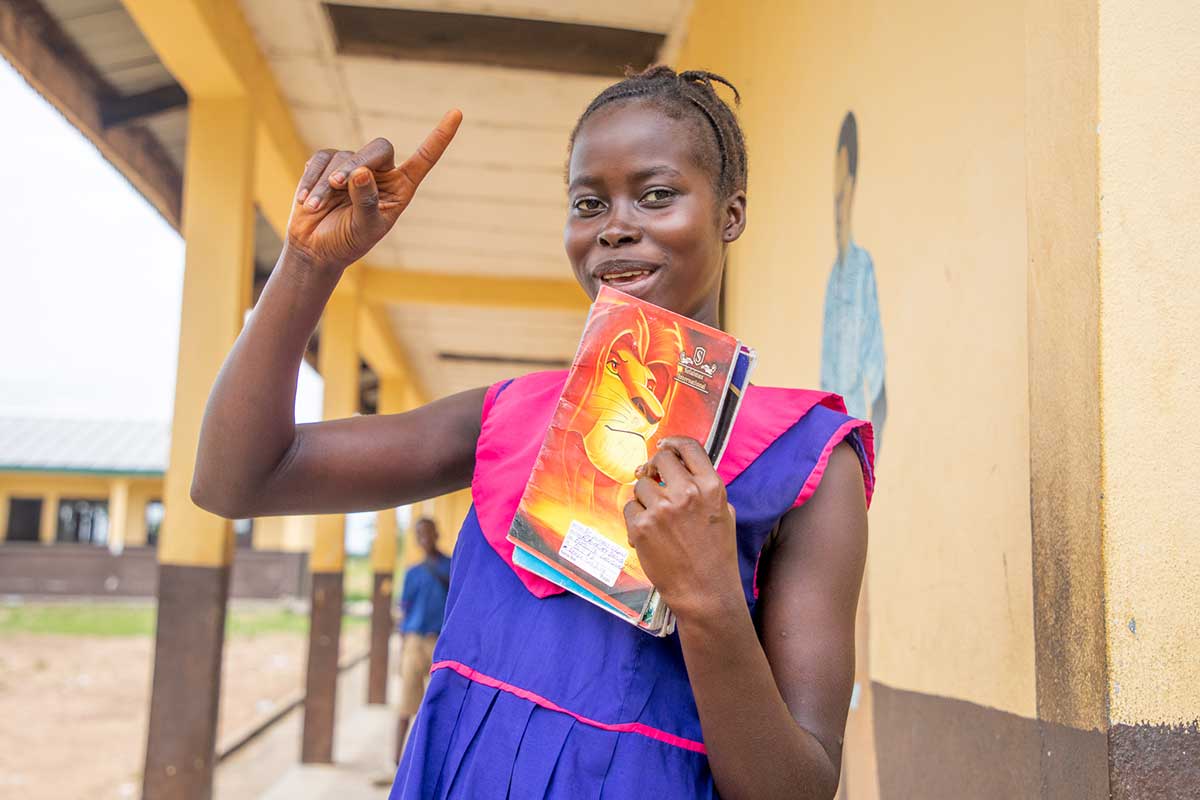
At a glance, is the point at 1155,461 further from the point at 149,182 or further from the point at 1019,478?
the point at 149,182

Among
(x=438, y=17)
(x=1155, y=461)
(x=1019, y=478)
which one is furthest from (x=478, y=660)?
(x=438, y=17)

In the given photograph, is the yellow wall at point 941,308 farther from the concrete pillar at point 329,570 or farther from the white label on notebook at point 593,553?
the concrete pillar at point 329,570

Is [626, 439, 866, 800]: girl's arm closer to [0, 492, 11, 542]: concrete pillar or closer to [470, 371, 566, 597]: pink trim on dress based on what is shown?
[470, 371, 566, 597]: pink trim on dress

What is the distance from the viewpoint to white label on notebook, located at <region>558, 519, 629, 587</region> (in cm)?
97

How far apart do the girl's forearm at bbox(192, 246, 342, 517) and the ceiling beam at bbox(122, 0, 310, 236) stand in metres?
3.42

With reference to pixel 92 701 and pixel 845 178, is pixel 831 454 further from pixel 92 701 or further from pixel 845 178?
pixel 92 701

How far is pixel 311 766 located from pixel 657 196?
803 cm

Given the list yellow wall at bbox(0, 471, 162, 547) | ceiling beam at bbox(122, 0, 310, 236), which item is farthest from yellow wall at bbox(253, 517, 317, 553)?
ceiling beam at bbox(122, 0, 310, 236)

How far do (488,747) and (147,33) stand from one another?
4.64 metres

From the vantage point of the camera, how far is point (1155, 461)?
115cm

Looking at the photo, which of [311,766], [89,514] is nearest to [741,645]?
[311,766]

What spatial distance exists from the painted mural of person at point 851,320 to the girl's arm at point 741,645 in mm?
1327

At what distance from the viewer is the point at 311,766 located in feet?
26.9

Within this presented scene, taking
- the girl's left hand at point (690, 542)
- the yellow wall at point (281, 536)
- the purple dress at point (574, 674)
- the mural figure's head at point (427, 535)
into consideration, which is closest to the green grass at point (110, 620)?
the yellow wall at point (281, 536)
